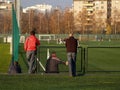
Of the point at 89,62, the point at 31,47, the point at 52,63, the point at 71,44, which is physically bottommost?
the point at 89,62

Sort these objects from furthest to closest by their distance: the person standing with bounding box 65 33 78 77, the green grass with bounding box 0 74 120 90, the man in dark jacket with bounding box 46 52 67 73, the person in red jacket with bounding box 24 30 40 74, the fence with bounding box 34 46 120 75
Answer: the fence with bounding box 34 46 120 75
the person in red jacket with bounding box 24 30 40 74
the man in dark jacket with bounding box 46 52 67 73
the person standing with bounding box 65 33 78 77
the green grass with bounding box 0 74 120 90

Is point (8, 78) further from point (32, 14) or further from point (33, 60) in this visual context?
point (32, 14)

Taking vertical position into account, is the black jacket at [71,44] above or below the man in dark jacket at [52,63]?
above

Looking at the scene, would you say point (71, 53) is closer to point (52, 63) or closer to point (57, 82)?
point (52, 63)

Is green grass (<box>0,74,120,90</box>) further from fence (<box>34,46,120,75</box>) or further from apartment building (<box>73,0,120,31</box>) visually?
apartment building (<box>73,0,120,31</box>)

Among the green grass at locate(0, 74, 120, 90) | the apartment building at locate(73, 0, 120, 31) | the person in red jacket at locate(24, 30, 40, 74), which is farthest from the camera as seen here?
the apartment building at locate(73, 0, 120, 31)

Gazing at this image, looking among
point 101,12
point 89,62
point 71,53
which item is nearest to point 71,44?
point 71,53

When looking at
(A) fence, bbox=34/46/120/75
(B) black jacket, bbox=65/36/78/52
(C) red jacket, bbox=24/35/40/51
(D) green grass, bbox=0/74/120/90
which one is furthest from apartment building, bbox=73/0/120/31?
(D) green grass, bbox=0/74/120/90

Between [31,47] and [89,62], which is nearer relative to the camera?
[31,47]

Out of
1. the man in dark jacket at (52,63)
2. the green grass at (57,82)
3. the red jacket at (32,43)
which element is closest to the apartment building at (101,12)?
the man in dark jacket at (52,63)

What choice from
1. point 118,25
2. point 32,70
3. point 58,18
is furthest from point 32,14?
point 32,70

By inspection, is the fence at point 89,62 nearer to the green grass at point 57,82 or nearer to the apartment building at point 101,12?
the green grass at point 57,82

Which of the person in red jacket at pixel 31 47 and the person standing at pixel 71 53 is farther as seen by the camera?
the person in red jacket at pixel 31 47

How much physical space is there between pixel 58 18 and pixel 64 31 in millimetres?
5025
